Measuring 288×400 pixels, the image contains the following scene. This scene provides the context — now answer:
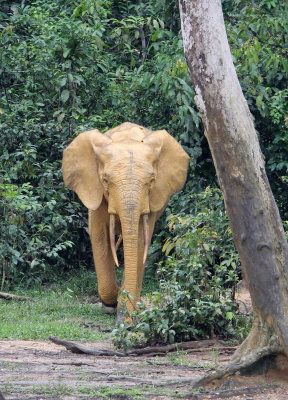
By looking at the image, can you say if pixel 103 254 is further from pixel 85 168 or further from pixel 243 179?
pixel 243 179

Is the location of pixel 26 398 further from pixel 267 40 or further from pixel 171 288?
pixel 267 40

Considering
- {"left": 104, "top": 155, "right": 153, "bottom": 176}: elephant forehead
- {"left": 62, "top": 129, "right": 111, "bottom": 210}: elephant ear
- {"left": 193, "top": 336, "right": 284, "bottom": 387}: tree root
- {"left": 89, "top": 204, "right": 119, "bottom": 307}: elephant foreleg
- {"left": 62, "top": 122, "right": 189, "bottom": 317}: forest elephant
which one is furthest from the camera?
{"left": 89, "top": 204, "right": 119, "bottom": 307}: elephant foreleg

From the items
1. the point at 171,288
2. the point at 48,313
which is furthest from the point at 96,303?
the point at 171,288

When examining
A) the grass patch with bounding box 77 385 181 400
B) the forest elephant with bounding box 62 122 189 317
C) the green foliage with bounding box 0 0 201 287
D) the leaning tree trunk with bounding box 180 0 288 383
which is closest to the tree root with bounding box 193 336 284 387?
Answer: the leaning tree trunk with bounding box 180 0 288 383

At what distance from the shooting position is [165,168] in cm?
958

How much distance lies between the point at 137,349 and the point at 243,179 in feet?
7.94

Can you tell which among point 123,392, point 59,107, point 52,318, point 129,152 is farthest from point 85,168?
point 123,392

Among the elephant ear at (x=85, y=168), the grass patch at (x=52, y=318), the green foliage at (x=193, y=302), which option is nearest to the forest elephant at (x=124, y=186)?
the elephant ear at (x=85, y=168)

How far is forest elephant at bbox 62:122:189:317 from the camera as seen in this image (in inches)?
344

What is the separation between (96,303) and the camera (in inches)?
413

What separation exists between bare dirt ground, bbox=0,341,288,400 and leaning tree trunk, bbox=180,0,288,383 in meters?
0.27

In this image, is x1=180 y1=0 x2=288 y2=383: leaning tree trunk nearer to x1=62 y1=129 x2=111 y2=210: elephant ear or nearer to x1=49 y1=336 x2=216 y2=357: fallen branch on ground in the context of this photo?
x1=49 y1=336 x2=216 y2=357: fallen branch on ground

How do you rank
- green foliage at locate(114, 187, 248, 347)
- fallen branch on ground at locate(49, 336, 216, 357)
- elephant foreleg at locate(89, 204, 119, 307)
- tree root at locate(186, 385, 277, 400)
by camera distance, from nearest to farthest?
1. tree root at locate(186, 385, 277, 400)
2. fallen branch on ground at locate(49, 336, 216, 357)
3. green foliage at locate(114, 187, 248, 347)
4. elephant foreleg at locate(89, 204, 119, 307)

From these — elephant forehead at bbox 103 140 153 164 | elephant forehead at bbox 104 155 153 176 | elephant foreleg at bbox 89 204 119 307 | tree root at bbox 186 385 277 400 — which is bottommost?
tree root at bbox 186 385 277 400
